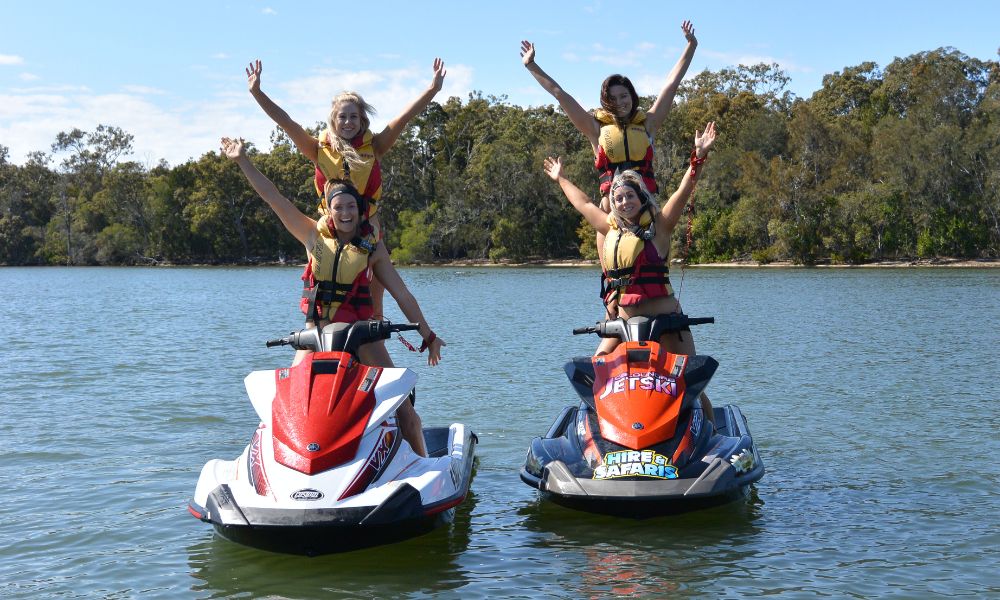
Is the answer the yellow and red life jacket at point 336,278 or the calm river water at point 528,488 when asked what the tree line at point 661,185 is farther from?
the yellow and red life jacket at point 336,278

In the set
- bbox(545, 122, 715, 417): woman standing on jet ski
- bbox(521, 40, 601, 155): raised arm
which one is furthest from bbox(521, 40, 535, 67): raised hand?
bbox(545, 122, 715, 417): woman standing on jet ski

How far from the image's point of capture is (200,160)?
82.7 meters

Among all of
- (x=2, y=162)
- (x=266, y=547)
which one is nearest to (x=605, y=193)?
(x=266, y=547)

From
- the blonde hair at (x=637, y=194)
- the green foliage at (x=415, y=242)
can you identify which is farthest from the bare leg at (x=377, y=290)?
the green foliage at (x=415, y=242)

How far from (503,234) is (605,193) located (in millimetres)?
63359

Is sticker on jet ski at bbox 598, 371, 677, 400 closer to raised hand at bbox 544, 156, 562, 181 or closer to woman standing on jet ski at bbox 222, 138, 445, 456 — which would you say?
woman standing on jet ski at bbox 222, 138, 445, 456

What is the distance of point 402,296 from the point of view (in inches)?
237

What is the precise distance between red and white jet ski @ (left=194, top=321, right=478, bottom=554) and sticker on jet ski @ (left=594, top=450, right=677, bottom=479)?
0.85 meters

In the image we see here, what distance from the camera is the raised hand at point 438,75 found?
6.76 metres

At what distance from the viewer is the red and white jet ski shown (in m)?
4.89

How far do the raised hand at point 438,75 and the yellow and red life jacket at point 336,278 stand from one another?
1.41 metres

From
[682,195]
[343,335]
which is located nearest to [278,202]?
[343,335]

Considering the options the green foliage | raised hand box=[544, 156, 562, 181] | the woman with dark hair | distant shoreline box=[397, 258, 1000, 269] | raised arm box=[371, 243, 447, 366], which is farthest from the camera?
the green foliage

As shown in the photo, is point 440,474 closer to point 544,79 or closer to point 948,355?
point 544,79
